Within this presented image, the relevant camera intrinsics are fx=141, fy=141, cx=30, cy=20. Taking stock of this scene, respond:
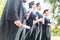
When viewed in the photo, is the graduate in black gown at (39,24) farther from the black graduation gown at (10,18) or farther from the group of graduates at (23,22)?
the black graduation gown at (10,18)

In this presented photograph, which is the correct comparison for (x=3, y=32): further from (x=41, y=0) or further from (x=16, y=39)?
(x=41, y=0)

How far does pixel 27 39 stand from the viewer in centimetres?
138

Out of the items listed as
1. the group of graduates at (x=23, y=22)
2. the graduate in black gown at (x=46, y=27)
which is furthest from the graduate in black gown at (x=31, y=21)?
the graduate in black gown at (x=46, y=27)

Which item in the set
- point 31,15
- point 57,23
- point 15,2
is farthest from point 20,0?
point 57,23

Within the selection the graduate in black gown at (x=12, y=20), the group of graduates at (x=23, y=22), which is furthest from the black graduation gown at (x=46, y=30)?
the graduate in black gown at (x=12, y=20)

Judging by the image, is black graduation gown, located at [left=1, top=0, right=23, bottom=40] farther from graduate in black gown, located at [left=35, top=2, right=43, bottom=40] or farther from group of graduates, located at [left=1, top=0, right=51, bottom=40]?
graduate in black gown, located at [left=35, top=2, right=43, bottom=40]

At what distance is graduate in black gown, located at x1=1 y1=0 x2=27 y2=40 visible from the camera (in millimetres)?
1317

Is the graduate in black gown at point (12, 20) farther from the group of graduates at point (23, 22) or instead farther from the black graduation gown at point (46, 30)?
the black graduation gown at point (46, 30)

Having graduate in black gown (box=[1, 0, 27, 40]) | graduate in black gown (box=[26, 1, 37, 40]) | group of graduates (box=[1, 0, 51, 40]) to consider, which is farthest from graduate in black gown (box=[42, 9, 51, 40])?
graduate in black gown (box=[1, 0, 27, 40])

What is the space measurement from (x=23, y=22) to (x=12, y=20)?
106 mm

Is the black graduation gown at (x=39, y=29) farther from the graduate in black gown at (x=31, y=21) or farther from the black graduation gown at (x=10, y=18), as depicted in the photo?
the black graduation gown at (x=10, y=18)

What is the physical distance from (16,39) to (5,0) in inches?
15.1

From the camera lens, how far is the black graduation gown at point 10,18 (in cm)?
132

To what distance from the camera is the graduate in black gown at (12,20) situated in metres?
1.32
